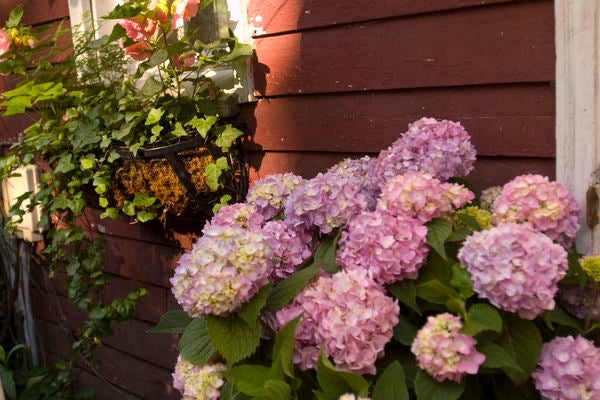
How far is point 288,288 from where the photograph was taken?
1.23 m

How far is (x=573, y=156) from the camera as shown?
1403 millimetres

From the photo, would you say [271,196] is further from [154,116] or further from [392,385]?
[154,116]

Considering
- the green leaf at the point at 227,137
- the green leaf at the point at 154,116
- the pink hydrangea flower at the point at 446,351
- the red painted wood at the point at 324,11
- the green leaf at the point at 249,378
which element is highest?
the red painted wood at the point at 324,11

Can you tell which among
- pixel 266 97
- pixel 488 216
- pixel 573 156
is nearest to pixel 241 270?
pixel 488 216

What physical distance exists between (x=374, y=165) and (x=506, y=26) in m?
0.45

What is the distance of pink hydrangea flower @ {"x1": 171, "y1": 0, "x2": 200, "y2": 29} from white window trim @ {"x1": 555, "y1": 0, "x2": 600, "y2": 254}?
1.14m

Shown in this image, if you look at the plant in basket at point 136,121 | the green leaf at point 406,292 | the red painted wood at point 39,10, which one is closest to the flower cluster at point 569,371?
the green leaf at point 406,292

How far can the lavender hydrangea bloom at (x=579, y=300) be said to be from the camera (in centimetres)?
120

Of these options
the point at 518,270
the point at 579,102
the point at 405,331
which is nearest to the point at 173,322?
the point at 405,331

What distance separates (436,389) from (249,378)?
0.35m

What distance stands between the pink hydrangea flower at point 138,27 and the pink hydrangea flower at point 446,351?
4.79ft

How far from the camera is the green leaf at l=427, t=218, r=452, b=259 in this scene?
1162 millimetres

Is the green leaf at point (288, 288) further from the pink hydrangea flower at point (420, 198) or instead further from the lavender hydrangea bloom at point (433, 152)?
the lavender hydrangea bloom at point (433, 152)

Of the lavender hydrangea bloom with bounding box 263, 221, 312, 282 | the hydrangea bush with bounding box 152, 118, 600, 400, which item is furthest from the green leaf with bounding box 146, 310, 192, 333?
the lavender hydrangea bloom with bounding box 263, 221, 312, 282
